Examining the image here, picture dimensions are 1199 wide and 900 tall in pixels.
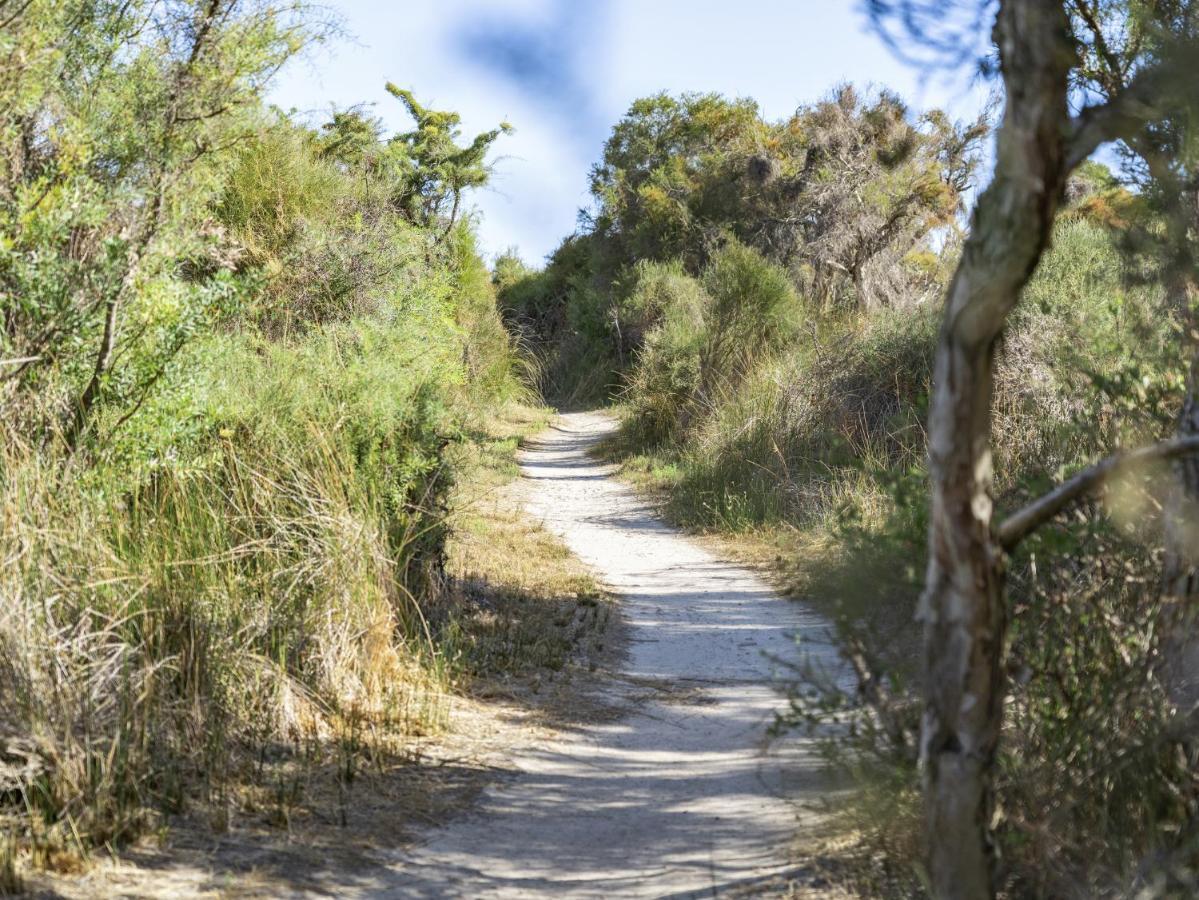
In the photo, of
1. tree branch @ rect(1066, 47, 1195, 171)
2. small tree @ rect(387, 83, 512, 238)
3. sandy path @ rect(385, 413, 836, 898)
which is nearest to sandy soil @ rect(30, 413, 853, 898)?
sandy path @ rect(385, 413, 836, 898)

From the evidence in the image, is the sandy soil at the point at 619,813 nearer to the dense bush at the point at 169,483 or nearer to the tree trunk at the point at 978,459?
the dense bush at the point at 169,483

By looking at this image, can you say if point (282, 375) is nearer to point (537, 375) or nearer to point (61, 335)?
point (61, 335)

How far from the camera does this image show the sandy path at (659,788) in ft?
12.6

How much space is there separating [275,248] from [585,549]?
497 centimetres

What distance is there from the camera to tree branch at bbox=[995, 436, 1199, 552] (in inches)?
99.2

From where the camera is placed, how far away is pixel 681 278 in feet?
86.6

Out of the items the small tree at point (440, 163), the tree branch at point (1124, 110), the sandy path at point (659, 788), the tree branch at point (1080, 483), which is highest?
the small tree at point (440, 163)

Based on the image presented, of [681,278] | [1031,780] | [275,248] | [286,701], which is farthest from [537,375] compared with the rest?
[1031,780]

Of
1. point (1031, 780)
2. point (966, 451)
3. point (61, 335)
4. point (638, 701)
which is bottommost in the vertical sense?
point (638, 701)

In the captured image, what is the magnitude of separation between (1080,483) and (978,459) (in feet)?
0.74

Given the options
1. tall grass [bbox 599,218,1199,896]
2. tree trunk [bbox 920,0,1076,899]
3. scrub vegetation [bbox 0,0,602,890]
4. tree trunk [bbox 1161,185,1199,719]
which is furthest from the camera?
scrub vegetation [bbox 0,0,602,890]

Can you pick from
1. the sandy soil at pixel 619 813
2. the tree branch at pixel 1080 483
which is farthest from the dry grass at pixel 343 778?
the tree branch at pixel 1080 483

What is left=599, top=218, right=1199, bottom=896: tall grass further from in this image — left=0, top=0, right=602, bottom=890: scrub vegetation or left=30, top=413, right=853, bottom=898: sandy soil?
left=0, top=0, right=602, bottom=890: scrub vegetation

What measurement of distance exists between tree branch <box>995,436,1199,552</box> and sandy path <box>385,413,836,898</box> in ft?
3.78
